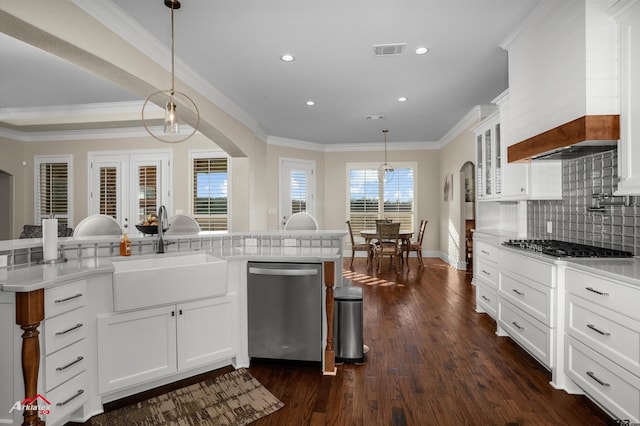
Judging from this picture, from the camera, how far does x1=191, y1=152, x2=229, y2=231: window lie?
7020 millimetres

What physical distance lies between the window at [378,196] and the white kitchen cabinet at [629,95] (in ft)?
21.9

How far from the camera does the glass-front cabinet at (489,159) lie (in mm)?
4453

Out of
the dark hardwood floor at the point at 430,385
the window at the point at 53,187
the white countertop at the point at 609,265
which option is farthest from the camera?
the window at the point at 53,187

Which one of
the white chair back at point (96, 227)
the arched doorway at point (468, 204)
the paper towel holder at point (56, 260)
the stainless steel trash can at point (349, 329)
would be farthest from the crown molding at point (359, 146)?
the paper towel holder at point (56, 260)

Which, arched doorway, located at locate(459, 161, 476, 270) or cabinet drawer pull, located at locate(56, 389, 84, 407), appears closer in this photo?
cabinet drawer pull, located at locate(56, 389, 84, 407)

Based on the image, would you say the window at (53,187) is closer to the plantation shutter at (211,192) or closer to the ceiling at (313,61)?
the ceiling at (313,61)

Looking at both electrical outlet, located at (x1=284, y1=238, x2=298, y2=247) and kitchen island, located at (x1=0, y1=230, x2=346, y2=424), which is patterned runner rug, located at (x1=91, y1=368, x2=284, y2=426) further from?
electrical outlet, located at (x1=284, y1=238, x2=298, y2=247)

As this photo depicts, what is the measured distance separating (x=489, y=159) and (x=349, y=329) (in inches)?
123

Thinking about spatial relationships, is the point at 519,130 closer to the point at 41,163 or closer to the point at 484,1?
the point at 484,1

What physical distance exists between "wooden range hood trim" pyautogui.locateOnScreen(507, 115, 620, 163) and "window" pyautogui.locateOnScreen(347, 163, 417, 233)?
595 cm

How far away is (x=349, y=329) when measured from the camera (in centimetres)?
293

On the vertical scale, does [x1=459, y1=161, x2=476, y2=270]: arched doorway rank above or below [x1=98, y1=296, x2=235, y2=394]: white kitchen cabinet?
above

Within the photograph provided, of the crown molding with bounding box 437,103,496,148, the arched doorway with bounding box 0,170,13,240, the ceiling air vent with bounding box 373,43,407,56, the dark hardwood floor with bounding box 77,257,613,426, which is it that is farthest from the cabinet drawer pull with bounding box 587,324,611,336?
the arched doorway with bounding box 0,170,13,240

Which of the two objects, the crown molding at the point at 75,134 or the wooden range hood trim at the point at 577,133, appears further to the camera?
the crown molding at the point at 75,134
